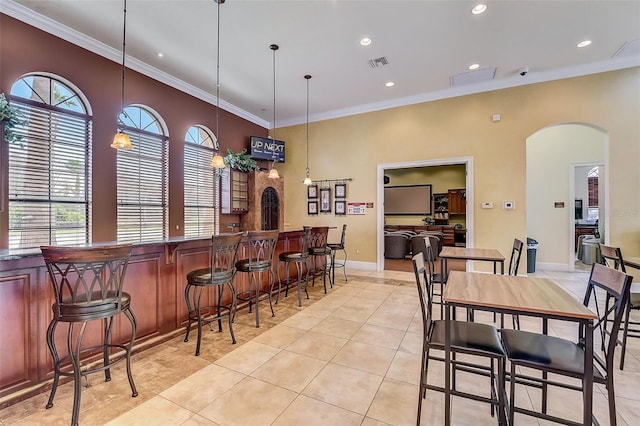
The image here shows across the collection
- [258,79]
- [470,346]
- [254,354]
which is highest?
[258,79]

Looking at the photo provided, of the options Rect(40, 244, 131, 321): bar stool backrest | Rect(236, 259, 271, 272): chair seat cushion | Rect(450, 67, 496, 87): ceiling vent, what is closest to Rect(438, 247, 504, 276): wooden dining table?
Rect(236, 259, 271, 272): chair seat cushion

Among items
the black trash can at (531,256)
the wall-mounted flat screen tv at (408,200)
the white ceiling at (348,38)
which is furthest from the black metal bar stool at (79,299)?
the wall-mounted flat screen tv at (408,200)

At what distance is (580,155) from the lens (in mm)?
6023

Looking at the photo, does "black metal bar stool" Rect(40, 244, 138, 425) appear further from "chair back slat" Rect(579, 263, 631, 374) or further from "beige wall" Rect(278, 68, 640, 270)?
"beige wall" Rect(278, 68, 640, 270)

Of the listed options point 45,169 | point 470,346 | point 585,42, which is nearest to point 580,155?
point 585,42

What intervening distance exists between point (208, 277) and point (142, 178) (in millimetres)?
2944

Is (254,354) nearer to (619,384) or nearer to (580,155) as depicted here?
(619,384)

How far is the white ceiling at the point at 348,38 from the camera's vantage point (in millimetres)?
3352

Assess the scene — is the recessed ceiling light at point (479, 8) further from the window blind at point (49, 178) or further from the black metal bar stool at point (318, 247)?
the window blind at point (49, 178)

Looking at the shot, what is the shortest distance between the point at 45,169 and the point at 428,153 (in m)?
6.31

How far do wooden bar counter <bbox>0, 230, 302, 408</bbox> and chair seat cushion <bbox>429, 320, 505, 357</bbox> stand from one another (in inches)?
99.6

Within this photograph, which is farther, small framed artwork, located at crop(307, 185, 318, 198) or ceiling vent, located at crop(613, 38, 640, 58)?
small framed artwork, located at crop(307, 185, 318, 198)

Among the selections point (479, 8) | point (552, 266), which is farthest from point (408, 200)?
point (479, 8)

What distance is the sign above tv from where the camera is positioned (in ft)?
22.2
